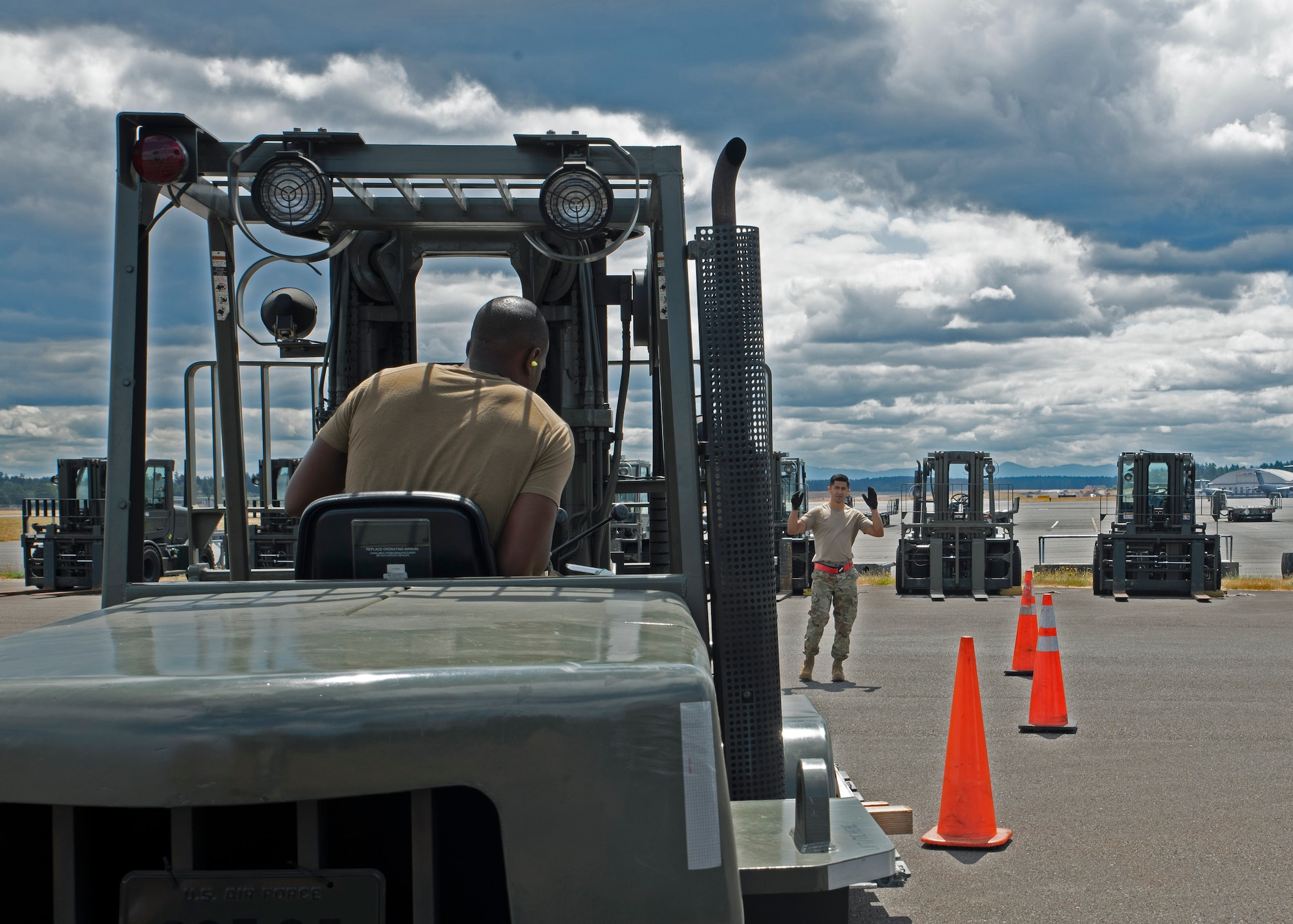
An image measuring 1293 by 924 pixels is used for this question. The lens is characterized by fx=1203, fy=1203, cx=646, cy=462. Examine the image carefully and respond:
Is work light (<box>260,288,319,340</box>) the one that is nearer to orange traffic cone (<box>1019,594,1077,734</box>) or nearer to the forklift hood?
the forklift hood

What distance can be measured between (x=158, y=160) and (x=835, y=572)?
9.08m

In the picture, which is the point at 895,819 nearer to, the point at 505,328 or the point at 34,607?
the point at 505,328

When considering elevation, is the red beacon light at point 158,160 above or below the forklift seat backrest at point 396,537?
above

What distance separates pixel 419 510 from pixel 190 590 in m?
0.75

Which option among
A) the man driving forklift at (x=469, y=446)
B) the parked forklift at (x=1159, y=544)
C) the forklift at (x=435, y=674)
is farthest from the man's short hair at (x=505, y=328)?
the parked forklift at (x=1159, y=544)

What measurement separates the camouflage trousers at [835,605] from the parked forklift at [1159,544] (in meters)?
12.3

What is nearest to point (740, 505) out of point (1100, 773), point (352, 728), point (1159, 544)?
point (352, 728)

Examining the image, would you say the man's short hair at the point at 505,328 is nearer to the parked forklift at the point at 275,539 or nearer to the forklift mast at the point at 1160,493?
the parked forklift at the point at 275,539

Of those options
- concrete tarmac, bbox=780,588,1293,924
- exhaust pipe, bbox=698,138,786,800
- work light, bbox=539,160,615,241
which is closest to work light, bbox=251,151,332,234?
work light, bbox=539,160,615,241

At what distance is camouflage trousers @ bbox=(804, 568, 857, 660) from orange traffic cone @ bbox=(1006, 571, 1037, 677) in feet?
6.13

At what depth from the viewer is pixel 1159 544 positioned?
22781 millimetres

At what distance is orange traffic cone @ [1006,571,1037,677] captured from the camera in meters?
12.1

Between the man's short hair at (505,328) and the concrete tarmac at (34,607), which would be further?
the concrete tarmac at (34,607)

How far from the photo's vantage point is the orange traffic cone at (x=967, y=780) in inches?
236
